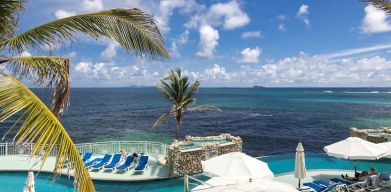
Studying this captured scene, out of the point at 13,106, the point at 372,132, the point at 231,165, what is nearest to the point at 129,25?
the point at 13,106

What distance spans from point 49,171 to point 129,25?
13.5 meters

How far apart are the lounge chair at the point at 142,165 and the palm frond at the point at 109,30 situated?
11594 mm

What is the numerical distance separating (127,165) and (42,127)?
13.3 metres

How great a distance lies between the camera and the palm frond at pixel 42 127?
305 centimetres

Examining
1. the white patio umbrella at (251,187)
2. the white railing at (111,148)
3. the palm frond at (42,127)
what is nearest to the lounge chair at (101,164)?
the white railing at (111,148)

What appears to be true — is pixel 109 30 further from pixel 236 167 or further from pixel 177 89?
pixel 177 89

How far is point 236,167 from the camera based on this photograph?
1089cm

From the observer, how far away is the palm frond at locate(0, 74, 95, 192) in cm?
305

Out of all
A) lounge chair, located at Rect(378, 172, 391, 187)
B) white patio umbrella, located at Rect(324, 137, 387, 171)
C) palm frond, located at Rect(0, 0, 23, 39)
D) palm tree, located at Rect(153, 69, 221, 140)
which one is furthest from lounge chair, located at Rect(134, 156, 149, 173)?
palm frond, located at Rect(0, 0, 23, 39)

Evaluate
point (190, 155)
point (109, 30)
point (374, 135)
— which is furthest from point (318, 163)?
point (109, 30)

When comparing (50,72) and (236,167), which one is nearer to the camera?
(50,72)

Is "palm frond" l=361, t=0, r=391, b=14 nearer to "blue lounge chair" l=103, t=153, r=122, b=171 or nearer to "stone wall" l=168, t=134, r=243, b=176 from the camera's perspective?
"stone wall" l=168, t=134, r=243, b=176

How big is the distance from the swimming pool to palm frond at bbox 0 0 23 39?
9.94 meters

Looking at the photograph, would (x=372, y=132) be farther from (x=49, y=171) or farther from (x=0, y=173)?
(x=0, y=173)
